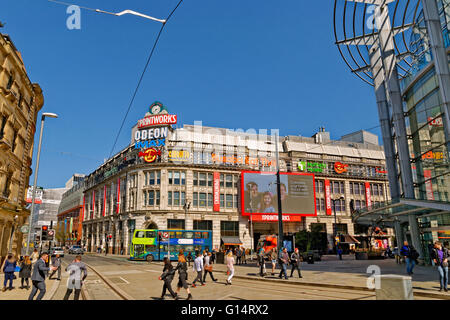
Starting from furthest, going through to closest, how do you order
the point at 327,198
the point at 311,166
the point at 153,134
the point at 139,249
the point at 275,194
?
the point at 311,166 → the point at 327,198 → the point at 275,194 → the point at 153,134 → the point at 139,249

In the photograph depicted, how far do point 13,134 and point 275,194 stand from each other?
4154 centimetres

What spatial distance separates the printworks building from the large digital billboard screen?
4.60 feet

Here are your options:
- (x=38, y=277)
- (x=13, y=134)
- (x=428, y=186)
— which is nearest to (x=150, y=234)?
(x=13, y=134)

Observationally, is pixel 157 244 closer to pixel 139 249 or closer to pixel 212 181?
pixel 139 249

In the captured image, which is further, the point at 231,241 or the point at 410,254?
the point at 231,241

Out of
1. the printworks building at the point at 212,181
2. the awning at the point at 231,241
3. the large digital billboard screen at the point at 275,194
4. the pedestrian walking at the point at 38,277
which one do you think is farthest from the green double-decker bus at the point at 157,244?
the pedestrian walking at the point at 38,277

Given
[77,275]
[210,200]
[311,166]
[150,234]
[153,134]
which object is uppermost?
[153,134]

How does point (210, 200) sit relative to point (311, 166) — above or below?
below

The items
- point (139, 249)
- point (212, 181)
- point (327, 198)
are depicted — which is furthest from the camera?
point (327, 198)

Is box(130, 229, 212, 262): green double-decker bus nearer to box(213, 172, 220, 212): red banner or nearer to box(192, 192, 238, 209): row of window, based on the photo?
box(192, 192, 238, 209): row of window

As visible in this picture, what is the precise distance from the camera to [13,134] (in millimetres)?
25984

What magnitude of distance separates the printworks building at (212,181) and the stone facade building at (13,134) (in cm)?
2498

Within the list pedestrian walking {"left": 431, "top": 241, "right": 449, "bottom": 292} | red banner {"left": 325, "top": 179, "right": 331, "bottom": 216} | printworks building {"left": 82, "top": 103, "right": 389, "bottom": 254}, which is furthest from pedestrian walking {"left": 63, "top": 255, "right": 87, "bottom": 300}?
red banner {"left": 325, "top": 179, "right": 331, "bottom": 216}
